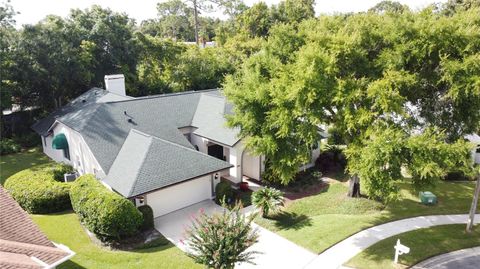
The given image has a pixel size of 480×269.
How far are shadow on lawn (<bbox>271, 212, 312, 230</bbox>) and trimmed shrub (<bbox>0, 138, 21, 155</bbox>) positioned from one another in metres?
24.8

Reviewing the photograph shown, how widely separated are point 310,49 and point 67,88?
29.5 metres

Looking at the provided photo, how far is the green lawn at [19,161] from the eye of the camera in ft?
84.3

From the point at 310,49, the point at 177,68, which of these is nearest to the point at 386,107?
the point at 310,49

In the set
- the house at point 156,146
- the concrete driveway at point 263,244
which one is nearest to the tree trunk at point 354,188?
the concrete driveway at point 263,244

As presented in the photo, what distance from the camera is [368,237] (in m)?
17.0

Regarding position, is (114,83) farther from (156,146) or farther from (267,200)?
(267,200)

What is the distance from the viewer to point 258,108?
18750 millimetres

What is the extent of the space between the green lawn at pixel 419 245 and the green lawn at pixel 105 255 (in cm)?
773

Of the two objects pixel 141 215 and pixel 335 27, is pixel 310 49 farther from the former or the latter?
pixel 141 215

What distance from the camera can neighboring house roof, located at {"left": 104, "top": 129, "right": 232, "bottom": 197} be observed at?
59.6ft

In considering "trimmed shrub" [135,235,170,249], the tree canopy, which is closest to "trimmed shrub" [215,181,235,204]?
the tree canopy

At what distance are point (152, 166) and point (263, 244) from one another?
7.47 m

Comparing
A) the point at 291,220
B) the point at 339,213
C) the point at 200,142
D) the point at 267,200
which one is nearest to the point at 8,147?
the point at 200,142

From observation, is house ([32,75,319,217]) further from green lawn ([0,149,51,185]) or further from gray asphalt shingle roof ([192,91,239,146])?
green lawn ([0,149,51,185])
